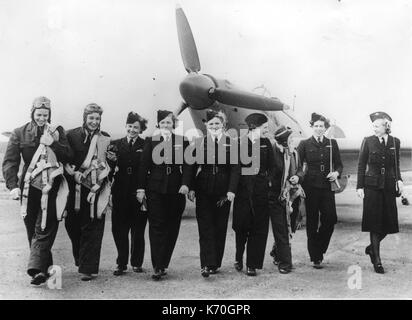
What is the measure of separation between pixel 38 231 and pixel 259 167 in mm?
2407

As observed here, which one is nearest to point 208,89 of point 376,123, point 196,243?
point 196,243

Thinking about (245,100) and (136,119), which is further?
(245,100)

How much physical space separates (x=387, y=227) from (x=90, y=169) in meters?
3.32

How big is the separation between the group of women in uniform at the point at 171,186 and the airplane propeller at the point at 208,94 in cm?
335

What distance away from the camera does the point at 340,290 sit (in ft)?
15.1

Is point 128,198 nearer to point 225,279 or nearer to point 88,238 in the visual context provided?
point 88,238

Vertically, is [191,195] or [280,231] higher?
[191,195]

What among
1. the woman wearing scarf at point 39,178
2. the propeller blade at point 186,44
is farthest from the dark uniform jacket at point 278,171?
the propeller blade at point 186,44

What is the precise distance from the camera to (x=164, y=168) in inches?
199

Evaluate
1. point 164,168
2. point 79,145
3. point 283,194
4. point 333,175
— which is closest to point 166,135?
point 164,168

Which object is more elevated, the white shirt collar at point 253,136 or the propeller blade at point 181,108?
the propeller blade at point 181,108

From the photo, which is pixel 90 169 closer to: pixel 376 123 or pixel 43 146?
pixel 43 146

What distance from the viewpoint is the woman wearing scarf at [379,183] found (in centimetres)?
526

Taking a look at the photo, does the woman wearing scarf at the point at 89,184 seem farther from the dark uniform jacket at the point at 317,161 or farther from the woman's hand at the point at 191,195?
the dark uniform jacket at the point at 317,161
